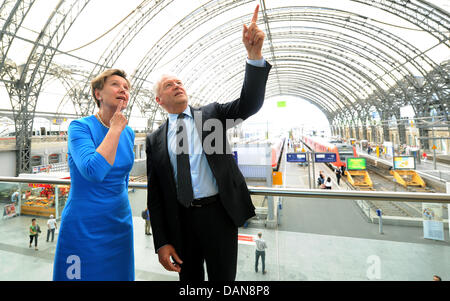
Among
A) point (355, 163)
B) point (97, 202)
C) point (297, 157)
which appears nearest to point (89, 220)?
point (97, 202)

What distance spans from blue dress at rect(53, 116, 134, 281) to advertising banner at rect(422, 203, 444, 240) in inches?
85.3

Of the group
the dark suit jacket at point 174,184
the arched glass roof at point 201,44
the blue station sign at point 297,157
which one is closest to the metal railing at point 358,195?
the dark suit jacket at point 174,184

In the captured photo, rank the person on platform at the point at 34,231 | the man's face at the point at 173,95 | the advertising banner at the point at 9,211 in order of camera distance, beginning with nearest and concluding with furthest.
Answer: the man's face at the point at 173,95, the person on platform at the point at 34,231, the advertising banner at the point at 9,211

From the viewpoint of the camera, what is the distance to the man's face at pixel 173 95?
57.7 inches

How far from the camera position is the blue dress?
1290 mm

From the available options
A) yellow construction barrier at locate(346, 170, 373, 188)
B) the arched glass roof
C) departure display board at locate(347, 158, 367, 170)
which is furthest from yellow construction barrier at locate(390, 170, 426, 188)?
the arched glass roof

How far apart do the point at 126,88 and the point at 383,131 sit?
39.3 metres

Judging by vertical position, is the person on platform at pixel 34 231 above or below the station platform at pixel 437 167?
above

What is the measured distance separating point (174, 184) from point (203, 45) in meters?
24.1

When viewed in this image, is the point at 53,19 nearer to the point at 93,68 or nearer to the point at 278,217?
the point at 93,68

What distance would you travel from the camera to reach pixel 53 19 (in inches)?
483

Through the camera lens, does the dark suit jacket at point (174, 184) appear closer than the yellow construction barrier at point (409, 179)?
Yes

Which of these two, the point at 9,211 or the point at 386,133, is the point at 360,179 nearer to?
the point at 386,133

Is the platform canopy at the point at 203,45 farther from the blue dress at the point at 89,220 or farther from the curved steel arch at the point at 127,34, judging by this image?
the blue dress at the point at 89,220
